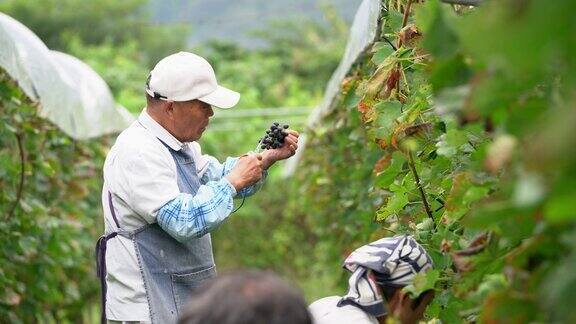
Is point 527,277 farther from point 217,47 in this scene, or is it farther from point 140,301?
point 217,47

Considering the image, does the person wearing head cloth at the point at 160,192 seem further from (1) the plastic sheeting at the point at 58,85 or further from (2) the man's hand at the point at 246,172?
(1) the plastic sheeting at the point at 58,85

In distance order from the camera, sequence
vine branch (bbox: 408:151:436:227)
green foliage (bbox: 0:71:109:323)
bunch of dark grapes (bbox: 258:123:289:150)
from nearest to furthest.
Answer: vine branch (bbox: 408:151:436:227)
bunch of dark grapes (bbox: 258:123:289:150)
green foliage (bbox: 0:71:109:323)

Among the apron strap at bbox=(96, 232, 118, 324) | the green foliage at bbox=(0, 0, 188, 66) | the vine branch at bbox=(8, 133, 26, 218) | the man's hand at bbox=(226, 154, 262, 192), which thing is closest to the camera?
the man's hand at bbox=(226, 154, 262, 192)

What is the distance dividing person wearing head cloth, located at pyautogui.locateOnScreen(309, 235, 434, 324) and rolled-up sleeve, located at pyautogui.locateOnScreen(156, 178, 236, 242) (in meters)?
1.28

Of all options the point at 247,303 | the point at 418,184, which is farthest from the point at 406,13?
the point at 247,303

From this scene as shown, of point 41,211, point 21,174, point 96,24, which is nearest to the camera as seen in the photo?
point 21,174

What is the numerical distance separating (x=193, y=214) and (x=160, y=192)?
15 cm

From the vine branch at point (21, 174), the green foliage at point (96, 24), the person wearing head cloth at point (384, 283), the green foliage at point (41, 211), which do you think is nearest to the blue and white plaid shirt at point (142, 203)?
the person wearing head cloth at point (384, 283)

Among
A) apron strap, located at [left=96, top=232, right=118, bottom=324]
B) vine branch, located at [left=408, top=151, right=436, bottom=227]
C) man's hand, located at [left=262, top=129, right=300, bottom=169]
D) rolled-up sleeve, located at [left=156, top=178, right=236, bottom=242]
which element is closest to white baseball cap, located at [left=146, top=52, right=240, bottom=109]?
man's hand, located at [left=262, top=129, right=300, bottom=169]

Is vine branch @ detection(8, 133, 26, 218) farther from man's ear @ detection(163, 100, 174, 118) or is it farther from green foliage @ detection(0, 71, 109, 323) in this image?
man's ear @ detection(163, 100, 174, 118)

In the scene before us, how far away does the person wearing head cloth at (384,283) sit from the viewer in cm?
316

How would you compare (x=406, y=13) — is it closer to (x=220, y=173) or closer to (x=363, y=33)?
(x=363, y=33)

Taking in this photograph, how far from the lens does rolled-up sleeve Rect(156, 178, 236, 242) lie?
4.44 meters

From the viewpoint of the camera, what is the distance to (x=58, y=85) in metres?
7.36
